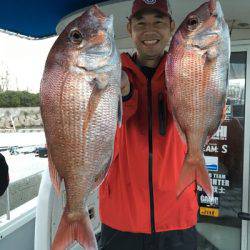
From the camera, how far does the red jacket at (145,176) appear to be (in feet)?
8.16

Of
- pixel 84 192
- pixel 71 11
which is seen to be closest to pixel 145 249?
pixel 84 192

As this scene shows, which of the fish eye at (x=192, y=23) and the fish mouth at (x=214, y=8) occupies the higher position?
the fish mouth at (x=214, y=8)

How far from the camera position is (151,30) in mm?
2252

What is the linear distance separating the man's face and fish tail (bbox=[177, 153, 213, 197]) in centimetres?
78

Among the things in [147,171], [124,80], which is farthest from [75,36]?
[147,171]

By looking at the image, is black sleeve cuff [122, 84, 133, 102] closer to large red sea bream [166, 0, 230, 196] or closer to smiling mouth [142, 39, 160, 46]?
smiling mouth [142, 39, 160, 46]

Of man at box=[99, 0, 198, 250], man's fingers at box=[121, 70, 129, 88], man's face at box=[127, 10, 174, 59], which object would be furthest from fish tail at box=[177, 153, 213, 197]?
man's face at box=[127, 10, 174, 59]

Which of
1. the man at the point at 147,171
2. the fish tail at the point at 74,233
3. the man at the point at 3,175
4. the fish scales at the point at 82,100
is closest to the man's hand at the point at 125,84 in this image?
the man at the point at 147,171

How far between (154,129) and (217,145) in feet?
8.44

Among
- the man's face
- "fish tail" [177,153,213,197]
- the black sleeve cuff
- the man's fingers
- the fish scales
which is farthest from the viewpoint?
the man's face

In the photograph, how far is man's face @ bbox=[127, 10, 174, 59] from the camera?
2248mm

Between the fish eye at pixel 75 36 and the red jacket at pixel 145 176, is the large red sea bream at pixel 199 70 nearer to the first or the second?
the fish eye at pixel 75 36

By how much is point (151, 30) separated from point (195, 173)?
2.79ft

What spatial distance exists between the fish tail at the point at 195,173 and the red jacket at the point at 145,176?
68 centimetres
